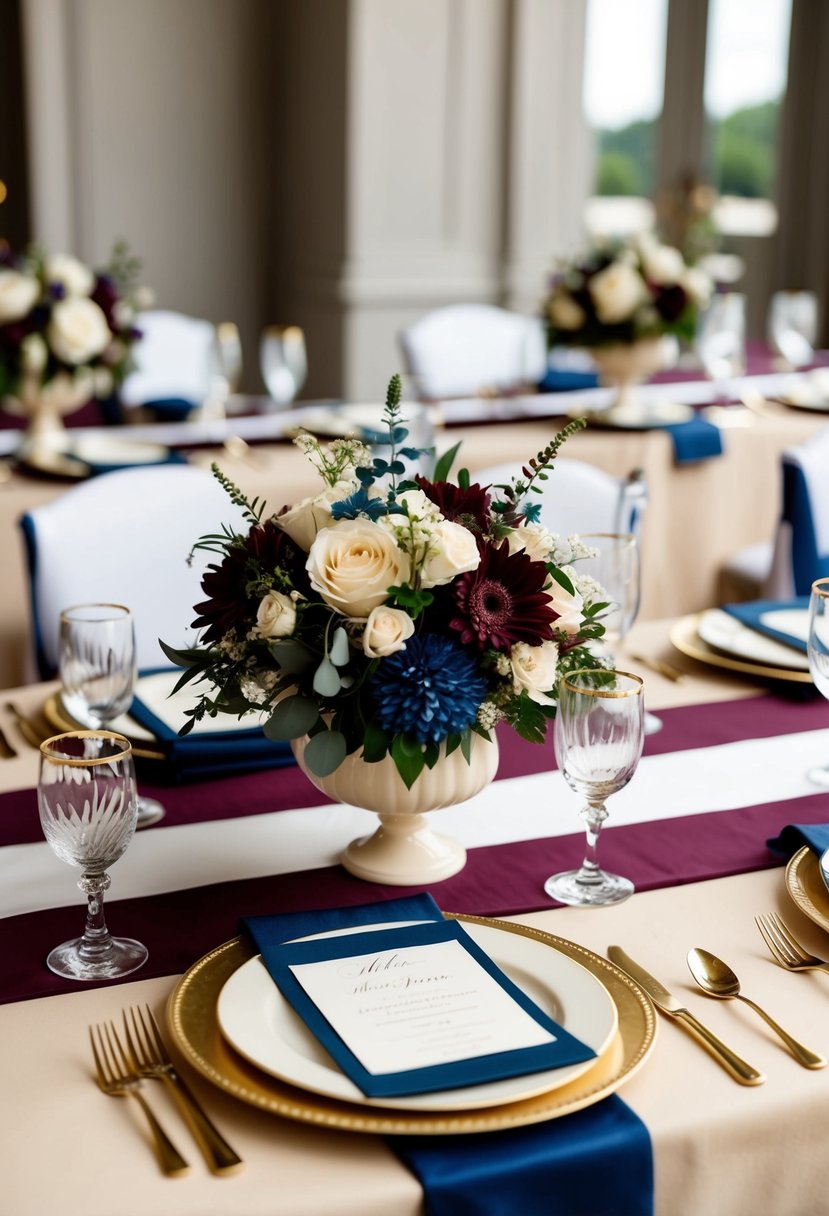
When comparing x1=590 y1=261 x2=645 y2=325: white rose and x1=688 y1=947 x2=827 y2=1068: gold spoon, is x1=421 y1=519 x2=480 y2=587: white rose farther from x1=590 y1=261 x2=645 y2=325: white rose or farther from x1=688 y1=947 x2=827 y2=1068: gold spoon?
x1=590 y1=261 x2=645 y2=325: white rose

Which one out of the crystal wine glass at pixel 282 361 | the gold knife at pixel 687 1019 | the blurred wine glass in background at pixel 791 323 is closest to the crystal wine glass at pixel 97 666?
the gold knife at pixel 687 1019

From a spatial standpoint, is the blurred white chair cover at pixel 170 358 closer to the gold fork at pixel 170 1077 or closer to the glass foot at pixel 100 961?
the glass foot at pixel 100 961

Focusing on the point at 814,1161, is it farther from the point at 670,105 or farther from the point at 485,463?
the point at 670,105

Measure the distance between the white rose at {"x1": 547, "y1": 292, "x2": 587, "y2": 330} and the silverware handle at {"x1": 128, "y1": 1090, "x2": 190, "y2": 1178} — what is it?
8.74ft

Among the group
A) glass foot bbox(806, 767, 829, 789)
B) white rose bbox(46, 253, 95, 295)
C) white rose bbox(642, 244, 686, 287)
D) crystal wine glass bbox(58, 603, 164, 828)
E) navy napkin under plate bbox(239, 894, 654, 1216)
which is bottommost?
navy napkin under plate bbox(239, 894, 654, 1216)

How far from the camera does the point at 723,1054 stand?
3.31 ft

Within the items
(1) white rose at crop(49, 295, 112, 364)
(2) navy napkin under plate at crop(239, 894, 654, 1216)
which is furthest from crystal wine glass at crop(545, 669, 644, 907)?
(1) white rose at crop(49, 295, 112, 364)

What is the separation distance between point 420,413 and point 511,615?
1.62 m

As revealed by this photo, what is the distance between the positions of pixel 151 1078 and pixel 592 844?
1.50 ft

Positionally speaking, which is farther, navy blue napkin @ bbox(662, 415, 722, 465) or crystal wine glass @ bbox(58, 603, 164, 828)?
navy blue napkin @ bbox(662, 415, 722, 465)

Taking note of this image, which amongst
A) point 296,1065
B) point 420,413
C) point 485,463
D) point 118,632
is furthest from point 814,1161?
point 485,463

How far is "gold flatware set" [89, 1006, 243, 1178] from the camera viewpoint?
881 millimetres

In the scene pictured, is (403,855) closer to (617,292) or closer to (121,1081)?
(121,1081)

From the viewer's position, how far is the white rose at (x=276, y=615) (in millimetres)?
1170
